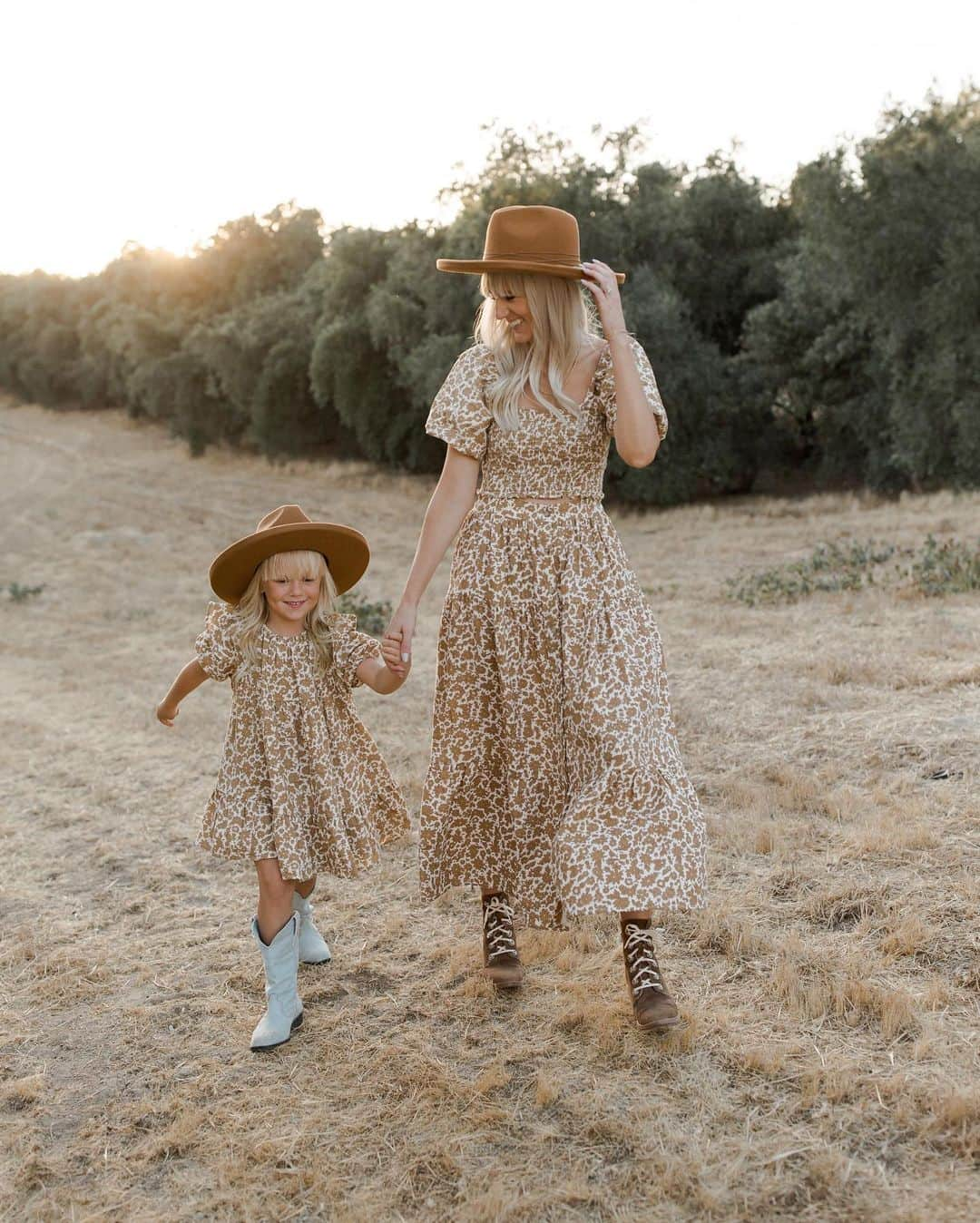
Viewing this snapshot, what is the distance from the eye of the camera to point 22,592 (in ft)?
39.2

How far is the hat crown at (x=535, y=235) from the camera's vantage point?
2967 mm

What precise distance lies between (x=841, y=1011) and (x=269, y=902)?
1.52 meters

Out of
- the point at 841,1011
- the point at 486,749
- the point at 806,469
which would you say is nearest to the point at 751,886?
the point at 841,1011

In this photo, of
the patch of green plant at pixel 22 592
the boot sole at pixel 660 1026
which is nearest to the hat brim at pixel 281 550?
the boot sole at pixel 660 1026

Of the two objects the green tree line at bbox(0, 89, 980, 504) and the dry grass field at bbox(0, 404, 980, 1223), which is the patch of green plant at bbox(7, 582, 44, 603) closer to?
the dry grass field at bbox(0, 404, 980, 1223)

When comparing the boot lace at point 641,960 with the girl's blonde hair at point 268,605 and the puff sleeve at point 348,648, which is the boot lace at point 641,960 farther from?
the girl's blonde hair at point 268,605

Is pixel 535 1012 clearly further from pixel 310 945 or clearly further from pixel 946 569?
pixel 946 569

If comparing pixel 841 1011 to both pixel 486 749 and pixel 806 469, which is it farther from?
pixel 806 469

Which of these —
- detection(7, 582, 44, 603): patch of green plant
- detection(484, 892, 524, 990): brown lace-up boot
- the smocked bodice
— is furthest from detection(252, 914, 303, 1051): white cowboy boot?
detection(7, 582, 44, 603): patch of green plant

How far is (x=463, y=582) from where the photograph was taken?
3143 mm

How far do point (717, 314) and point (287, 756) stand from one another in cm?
1840

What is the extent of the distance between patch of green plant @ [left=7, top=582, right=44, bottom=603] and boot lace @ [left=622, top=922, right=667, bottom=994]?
408 inches

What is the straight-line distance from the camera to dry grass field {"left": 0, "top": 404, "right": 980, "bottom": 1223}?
2342 mm

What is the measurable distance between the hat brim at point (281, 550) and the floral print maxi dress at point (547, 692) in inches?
12.3
